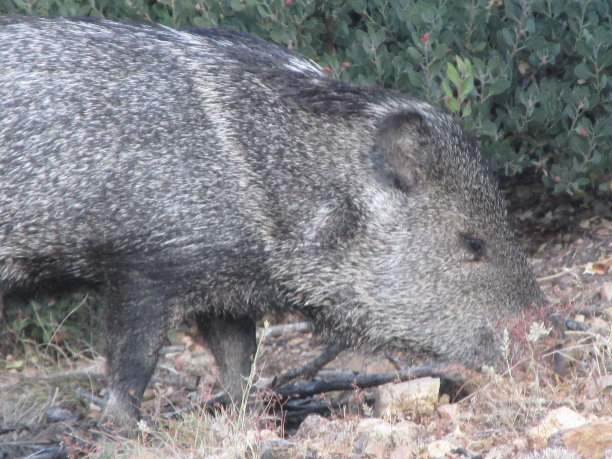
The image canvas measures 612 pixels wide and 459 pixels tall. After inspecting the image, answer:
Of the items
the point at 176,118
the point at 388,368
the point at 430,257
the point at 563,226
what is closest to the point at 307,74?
the point at 176,118

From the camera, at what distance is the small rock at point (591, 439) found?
266cm

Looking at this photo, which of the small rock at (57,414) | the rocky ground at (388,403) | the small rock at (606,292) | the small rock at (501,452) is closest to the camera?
the small rock at (501,452)

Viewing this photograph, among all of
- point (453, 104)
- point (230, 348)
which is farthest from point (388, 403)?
point (453, 104)

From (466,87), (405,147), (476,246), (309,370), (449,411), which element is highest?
(466,87)

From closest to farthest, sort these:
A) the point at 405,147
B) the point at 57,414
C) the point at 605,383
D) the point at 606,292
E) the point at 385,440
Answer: the point at 385,440, the point at 605,383, the point at 405,147, the point at 606,292, the point at 57,414

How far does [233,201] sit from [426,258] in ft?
2.69

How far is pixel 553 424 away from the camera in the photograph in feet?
9.62

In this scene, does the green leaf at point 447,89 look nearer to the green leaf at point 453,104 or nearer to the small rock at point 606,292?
the green leaf at point 453,104

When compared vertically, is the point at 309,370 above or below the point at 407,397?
below

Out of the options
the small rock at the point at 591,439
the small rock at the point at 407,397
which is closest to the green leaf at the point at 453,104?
the small rock at the point at 407,397

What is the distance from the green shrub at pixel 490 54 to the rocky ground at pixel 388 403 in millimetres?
516

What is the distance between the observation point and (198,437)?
3.40 m

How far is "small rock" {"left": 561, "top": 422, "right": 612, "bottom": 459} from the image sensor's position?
2.66 m

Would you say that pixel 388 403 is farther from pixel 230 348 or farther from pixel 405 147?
pixel 405 147
